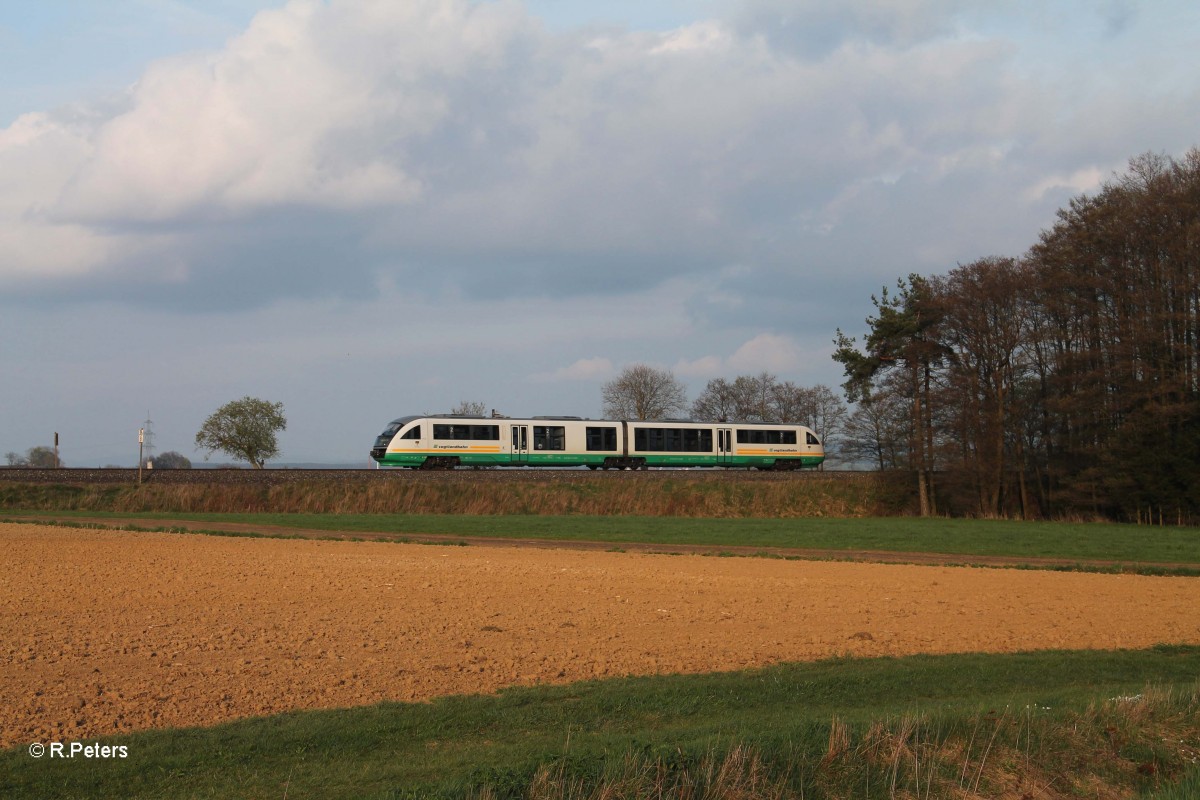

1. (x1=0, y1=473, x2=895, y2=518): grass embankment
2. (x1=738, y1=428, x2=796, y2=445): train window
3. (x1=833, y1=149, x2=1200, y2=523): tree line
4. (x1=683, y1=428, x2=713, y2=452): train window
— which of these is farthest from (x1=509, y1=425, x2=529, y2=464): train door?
(x1=833, y1=149, x2=1200, y2=523): tree line

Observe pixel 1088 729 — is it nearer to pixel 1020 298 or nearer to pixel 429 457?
pixel 429 457

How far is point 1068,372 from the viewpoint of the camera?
164 feet

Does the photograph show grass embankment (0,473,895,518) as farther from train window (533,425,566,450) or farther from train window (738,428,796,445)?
train window (738,428,796,445)

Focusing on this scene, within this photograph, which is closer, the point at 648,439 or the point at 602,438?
the point at 602,438

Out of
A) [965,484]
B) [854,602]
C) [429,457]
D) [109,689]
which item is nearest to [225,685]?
[109,689]

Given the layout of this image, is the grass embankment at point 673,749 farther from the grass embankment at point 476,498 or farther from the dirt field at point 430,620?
the grass embankment at point 476,498

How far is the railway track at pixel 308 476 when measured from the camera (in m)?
44.5

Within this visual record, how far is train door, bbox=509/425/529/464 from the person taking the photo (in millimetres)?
54094

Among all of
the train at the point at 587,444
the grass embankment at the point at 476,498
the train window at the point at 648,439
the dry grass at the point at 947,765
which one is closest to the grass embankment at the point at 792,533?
the grass embankment at the point at 476,498


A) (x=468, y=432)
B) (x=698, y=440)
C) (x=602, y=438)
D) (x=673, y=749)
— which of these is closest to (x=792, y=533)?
(x=602, y=438)

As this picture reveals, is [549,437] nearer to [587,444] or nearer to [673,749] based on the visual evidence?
[587,444]

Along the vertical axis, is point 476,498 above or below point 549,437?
below

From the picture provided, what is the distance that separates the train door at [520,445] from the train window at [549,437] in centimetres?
53

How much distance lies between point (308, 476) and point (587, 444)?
50.5 feet
